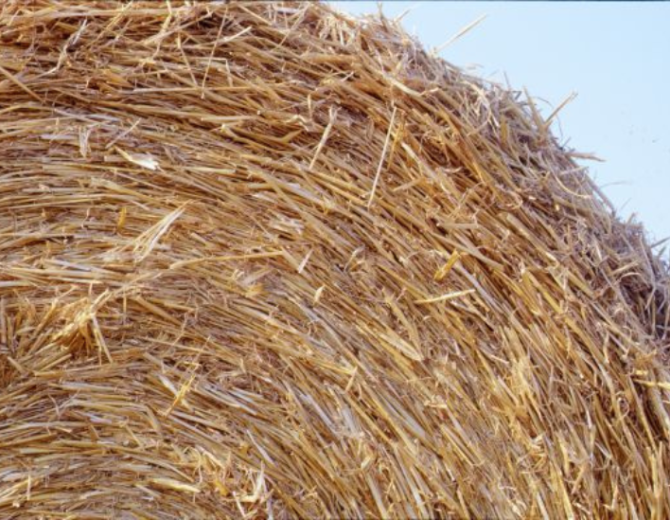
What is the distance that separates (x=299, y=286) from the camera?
1959 mm

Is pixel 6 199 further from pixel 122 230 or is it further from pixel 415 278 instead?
pixel 415 278

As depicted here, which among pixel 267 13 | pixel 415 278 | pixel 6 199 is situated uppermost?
pixel 267 13

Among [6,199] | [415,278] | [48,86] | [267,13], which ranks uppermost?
[267,13]

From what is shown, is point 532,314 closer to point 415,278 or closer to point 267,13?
point 415,278

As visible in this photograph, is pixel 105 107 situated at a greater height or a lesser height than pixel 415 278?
lesser

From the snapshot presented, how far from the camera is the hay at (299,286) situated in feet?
6.14

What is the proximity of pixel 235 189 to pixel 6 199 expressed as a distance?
43 centimetres

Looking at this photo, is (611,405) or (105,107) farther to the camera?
(105,107)

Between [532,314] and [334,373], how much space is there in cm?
37

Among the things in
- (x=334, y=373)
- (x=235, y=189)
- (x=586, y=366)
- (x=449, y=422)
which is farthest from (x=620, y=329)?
(x=235, y=189)

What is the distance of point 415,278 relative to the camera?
194 centimetres

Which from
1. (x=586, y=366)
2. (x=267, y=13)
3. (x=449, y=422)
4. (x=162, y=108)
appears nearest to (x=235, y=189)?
(x=162, y=108)

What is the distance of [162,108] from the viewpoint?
2033 millimetres

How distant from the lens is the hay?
1870mm
